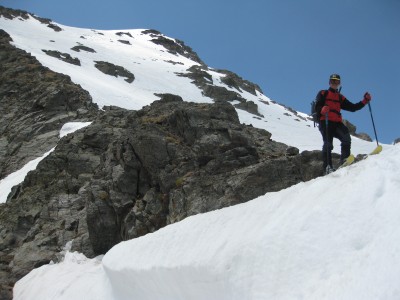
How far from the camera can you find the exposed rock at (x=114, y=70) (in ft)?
224

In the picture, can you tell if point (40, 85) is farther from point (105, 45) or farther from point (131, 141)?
point (105, 45)

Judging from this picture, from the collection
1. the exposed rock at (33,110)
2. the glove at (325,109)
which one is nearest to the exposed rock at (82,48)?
the exposed rock at (33,110)

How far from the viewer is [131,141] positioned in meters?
17.1

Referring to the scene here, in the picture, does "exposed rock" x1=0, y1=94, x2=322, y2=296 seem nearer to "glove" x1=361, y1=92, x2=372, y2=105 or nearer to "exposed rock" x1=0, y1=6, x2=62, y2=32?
Result: "glove" x1=361, y1=92, x2=372, y2=105

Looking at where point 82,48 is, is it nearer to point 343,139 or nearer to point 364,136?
point 364,136

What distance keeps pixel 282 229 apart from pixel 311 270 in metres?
0.94

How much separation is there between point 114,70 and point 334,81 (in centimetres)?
6217

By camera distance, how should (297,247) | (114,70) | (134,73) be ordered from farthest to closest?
(134,73)
(114,70)
(297,247)

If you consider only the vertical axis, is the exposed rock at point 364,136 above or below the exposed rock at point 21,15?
below

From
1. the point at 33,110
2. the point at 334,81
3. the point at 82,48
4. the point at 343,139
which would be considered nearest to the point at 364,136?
the point at 33,110

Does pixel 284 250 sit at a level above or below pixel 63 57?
below

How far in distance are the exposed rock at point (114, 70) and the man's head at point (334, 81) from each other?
58.9 m

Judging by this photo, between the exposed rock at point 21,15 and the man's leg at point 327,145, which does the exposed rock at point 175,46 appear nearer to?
the exposed rock at point 21,15

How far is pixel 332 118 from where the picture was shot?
10383mm
